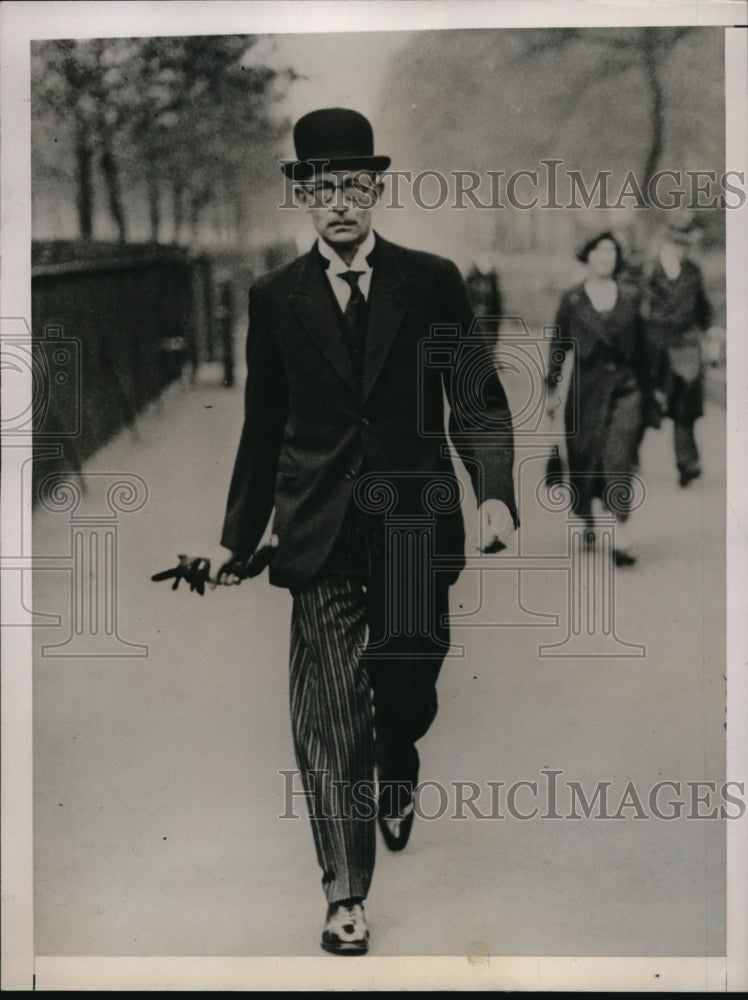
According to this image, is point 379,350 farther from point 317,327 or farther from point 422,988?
point 422,988

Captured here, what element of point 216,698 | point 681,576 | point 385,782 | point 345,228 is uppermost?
point 345,228

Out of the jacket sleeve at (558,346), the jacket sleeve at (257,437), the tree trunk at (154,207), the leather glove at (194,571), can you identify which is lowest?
the leather glove at (194,571)

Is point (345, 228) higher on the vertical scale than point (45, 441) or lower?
higher

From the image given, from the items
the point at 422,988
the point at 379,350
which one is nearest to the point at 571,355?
the point at 379,350

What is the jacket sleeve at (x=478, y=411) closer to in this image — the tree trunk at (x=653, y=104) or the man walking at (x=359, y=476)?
the man walking at (x=359, y=476)

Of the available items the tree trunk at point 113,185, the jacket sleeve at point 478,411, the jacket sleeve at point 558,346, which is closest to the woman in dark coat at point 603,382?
the jacket sleeve at point 558,346

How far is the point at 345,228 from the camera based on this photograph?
339 centimetres

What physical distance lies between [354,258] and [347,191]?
0.62 feet

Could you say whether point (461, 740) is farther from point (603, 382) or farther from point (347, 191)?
point (347, 191)

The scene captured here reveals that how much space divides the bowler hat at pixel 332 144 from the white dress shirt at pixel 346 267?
7.8 inches

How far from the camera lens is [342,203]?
11.1 ft

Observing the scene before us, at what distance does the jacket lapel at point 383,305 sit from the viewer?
3.35 m

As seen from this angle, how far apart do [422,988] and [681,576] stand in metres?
1.38

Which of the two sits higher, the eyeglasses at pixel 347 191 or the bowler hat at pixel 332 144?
the bowler hat at pixel 332 144
